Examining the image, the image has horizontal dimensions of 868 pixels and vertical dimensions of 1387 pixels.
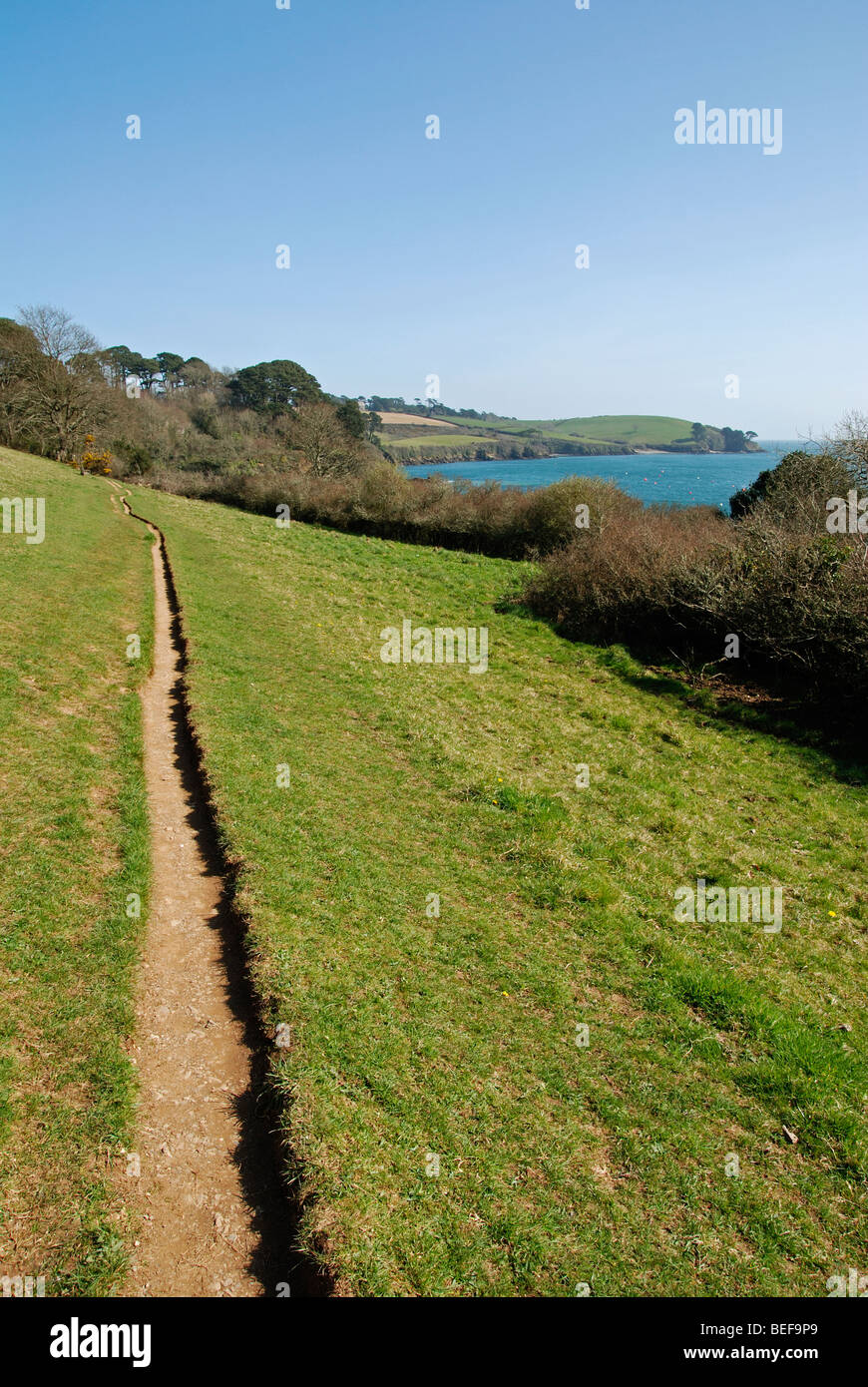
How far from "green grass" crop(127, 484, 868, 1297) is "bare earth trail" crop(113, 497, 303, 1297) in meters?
0.32

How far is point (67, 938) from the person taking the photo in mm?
6039

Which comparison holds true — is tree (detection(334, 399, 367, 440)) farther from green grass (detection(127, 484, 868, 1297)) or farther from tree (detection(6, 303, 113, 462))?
green grass (detection(127, 484, 868, 1297))

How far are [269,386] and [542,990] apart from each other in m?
113

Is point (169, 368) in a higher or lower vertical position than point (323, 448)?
higher

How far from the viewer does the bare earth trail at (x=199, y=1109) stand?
395cm

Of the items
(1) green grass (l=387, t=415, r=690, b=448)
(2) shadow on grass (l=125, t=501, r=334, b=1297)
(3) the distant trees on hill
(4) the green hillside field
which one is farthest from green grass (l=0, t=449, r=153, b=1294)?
(1) green grass (l=387, t=415, r=690, b=448)

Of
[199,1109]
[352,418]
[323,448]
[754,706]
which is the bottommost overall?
[199,1109]

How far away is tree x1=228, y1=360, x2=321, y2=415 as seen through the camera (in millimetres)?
103062

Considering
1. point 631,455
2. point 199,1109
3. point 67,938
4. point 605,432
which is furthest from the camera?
point 605,432

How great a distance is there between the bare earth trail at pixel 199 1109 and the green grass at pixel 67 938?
18cm

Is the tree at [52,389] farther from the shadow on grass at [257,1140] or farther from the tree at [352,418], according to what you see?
the shadow on grass at [257,1140]

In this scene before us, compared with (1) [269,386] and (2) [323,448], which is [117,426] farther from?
(1) [269,386]

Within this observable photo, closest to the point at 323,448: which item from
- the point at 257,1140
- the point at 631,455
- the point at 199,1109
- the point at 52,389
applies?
the point at 52,389
